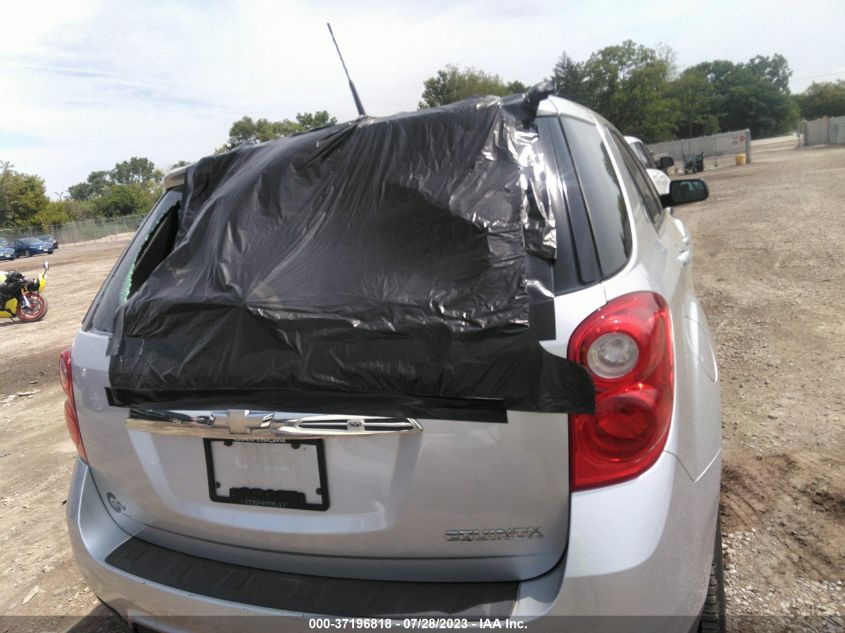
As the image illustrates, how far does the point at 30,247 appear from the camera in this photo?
4356cm

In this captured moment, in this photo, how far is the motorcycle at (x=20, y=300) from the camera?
11.7 m

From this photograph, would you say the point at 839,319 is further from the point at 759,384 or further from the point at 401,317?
the point at 401,317

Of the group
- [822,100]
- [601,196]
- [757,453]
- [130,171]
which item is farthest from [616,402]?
[130,171]

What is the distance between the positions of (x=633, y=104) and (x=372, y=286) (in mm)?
78391

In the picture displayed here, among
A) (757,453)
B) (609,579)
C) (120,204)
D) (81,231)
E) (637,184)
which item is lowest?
(757,453)

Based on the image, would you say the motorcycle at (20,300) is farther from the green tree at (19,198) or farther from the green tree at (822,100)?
the green tree at (822,100)

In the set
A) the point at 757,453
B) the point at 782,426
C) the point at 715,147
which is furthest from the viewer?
the point at 715,147

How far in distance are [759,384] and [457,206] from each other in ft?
12.0

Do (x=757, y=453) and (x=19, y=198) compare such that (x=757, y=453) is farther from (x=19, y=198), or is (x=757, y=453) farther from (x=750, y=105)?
(x=750, y=105)

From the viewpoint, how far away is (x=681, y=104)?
83.1 metres

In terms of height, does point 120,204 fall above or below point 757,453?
above

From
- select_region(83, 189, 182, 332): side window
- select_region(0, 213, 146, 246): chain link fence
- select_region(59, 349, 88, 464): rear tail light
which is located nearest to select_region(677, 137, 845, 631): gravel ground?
select_region(59, 349, 88, 464): rear tail light

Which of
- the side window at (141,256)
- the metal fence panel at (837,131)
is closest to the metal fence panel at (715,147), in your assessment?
the metal fence panel at (837,131)

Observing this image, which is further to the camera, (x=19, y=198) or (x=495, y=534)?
(x=19, y=198)
